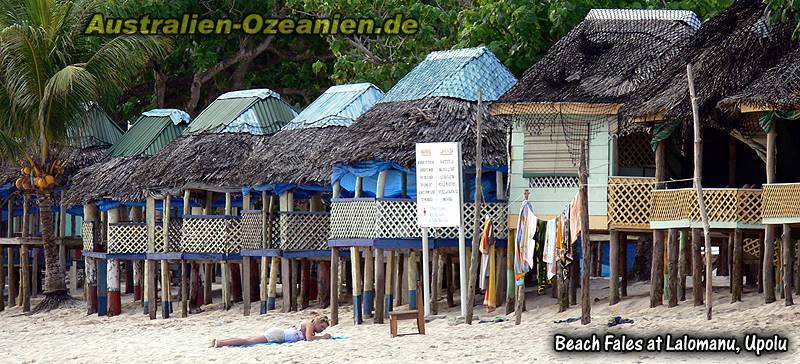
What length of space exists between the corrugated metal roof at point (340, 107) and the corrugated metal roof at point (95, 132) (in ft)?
21.2

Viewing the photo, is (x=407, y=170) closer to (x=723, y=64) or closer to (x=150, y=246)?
(x=723, y=64)

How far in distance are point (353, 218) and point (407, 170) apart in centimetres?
130

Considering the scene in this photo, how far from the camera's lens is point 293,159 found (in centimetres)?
3431

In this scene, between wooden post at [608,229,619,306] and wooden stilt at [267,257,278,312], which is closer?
wooden post at [608,229,619,306]

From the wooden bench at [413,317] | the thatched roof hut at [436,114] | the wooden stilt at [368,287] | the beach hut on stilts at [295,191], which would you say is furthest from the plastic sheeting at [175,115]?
the wooden bench at [413,317]

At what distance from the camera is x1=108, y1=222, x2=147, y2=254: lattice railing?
3706 centimetres

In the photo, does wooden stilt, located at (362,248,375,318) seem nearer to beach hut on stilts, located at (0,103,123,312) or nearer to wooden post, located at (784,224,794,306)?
wooden post, located at (784,224,794,306)

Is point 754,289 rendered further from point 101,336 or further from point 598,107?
point 101,336

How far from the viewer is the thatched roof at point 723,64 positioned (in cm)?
2658

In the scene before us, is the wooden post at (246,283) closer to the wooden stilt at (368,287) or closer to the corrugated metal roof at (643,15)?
the wooden stilt at (368,287)

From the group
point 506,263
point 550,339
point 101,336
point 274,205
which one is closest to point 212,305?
point 274,205

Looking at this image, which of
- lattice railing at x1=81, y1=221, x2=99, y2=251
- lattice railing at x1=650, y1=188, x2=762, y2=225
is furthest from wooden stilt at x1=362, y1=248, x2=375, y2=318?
lattice railing at x1=81, y1=221, x2=99, y2=251

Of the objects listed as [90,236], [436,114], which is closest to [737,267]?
[436,114]

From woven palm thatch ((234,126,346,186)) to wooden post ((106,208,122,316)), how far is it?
12.9 ft
